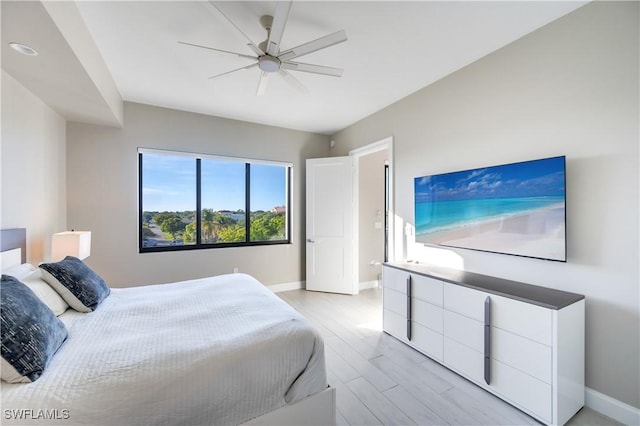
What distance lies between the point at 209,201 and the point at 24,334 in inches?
118

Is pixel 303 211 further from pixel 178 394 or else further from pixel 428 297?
pixel 178 394

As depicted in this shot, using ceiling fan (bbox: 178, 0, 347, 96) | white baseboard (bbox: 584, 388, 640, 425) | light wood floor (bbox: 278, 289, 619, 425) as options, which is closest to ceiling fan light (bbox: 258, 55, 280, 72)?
ceiling fan (bbox: 178, 0, 347, 96)

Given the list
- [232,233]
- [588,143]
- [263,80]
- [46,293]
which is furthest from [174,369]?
[232,233]

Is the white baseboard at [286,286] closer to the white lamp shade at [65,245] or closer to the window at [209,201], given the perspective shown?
the window at [209,201]

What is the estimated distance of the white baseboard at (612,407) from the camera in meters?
1.64

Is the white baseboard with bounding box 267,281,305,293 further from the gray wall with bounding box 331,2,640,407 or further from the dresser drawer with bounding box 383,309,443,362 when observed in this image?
the gray wall with bounding box 331,2,640,407

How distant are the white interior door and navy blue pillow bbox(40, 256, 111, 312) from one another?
9.68ft

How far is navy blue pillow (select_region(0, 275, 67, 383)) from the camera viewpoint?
1.09 meters

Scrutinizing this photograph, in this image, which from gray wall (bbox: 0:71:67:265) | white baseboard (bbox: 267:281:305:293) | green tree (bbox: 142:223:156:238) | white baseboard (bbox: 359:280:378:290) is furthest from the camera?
white baseboard (bbox: 359:280:378:290)

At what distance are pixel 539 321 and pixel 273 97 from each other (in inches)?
129

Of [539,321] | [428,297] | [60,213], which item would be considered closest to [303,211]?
[428,297]

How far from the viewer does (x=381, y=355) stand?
2479mm

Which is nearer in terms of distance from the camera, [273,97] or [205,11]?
[205,11]

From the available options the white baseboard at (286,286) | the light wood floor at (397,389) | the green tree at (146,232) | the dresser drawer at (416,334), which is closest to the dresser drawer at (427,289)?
the dresser drawer at (416,334)
